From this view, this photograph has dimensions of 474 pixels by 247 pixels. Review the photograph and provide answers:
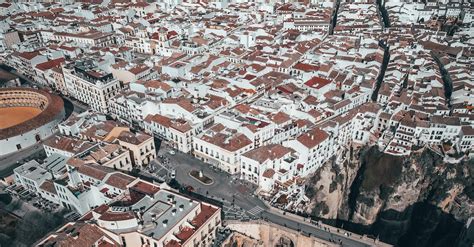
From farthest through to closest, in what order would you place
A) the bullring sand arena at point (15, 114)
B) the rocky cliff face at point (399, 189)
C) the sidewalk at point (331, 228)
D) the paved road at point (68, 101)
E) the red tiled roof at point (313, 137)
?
the paved road at point (68, 101) → the bullring sand arena at point (15, 114) → the rocky cliff face at point (399, 189) → the red tiled roof at point (313, 137) → the sidewalk at point (331, 228)

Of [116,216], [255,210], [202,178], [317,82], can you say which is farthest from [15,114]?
[317,82]

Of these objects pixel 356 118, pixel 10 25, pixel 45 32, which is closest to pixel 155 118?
pixel 356 118

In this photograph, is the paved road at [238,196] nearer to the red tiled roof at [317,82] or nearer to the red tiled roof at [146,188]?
the red tiled roof at [146,188]

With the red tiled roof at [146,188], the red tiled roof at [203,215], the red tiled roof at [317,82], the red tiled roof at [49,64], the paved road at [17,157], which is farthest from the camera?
the red tiled roof at [49,64]

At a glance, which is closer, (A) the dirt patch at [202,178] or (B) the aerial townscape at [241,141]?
(B) the aerial townscape at [241,141]

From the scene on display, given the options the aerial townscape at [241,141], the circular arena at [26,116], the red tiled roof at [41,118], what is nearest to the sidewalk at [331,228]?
the aerial townscape at [241,141]

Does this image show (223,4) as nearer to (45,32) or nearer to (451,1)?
(45,32)

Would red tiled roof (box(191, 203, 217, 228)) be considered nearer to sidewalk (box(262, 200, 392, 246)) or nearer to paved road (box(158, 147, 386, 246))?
paved road (box(158, 147, 386, 246))
